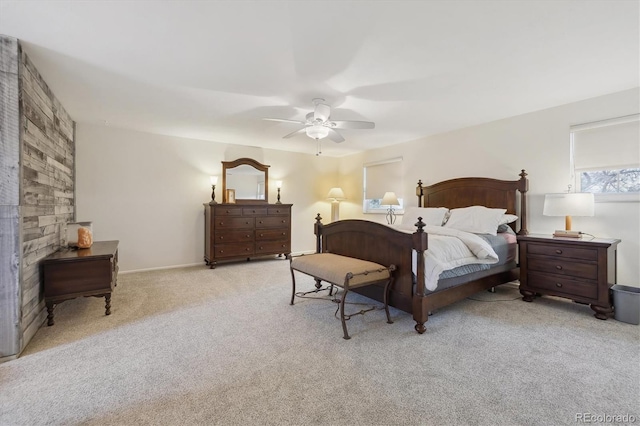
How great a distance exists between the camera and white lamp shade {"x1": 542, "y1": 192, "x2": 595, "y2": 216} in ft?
9.48

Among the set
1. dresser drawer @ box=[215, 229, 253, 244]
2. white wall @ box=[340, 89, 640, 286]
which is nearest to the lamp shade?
white wall @ box=[340, 89, 640, 286]

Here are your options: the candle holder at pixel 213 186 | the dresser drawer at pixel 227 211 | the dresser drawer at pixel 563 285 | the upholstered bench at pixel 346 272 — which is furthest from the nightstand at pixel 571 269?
the candle holder at pixel 213 186

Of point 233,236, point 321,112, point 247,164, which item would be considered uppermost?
point 321,112

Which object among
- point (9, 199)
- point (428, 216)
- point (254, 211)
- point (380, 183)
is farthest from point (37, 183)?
point (380, 183)

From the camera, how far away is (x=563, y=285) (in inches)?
117

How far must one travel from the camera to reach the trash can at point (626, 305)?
2.55 meters

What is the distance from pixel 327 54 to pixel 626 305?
3.55 meters

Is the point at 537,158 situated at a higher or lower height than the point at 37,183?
higher

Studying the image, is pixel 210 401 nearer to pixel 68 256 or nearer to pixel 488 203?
pixel 68 256

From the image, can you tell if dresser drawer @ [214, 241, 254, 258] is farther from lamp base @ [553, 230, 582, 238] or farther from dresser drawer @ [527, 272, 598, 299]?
lamp base @ [553, 230, 582, 238]

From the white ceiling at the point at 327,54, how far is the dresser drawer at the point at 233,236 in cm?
209

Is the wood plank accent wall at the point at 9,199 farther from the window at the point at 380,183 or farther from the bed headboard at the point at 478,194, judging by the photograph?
the window at the point at 380,183

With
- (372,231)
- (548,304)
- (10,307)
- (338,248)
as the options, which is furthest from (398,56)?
(10,307)

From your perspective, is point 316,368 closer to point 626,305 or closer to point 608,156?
point 626,305
